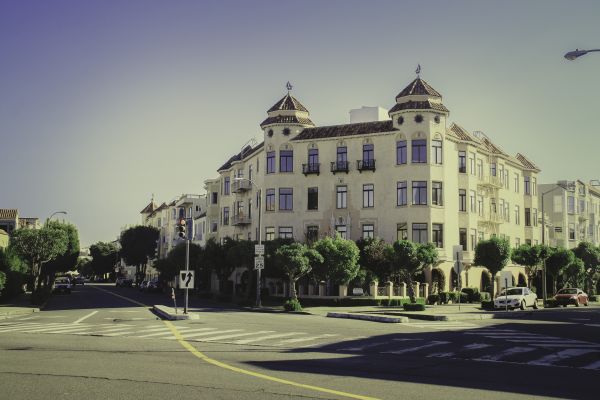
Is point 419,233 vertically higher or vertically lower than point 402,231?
lower

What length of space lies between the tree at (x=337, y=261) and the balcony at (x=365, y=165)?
1182 cm

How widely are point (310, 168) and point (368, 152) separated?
549cm

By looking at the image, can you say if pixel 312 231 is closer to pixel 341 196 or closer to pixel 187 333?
pixel 341 196

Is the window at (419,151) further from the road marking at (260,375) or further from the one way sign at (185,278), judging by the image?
the road marking at (260,375)

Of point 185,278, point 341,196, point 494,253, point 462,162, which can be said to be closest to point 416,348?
point 185,278

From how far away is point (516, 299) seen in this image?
4216cm

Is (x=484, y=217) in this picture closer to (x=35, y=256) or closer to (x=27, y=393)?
(x=35, y=256)

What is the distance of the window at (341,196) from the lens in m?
56.8

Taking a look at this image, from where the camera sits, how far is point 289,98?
59.7m

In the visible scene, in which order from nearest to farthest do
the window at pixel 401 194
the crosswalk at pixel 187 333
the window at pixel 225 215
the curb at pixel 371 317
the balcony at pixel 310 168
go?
the crosswalk at pixel 187 333, the curb at pixel 371 317, the window at pixel 401 194, the balcony at pixel 310 168, the window at pixel 225 215

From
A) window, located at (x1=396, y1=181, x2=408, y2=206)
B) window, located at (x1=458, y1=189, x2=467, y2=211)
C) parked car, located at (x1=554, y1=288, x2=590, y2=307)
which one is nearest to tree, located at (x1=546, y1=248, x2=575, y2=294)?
parked car, located at (x1=554, y1=288, x2=590, y2=307)

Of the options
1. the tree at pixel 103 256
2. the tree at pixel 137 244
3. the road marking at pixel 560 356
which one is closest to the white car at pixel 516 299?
the road marking at pixel 560 356

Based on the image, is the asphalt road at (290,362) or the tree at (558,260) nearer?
the asphalt road at (290,362)

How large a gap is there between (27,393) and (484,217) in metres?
53.4
